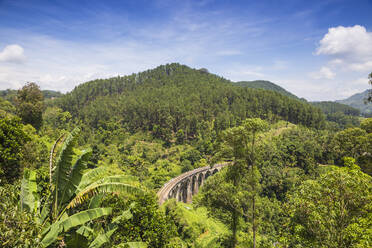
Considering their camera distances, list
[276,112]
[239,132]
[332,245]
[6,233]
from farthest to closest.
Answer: [276,112] < [239,132] < [332,245] < [6,233]

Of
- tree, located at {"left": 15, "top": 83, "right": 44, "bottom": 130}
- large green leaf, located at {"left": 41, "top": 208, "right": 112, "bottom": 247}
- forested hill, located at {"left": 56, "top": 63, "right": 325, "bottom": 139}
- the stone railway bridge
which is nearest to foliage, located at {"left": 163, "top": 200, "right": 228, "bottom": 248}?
the stone railway bridge

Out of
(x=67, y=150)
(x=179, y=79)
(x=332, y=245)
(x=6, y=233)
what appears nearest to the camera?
(x=6, y=233)

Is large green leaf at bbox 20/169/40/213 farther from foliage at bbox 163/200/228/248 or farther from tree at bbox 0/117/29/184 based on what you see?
foliage at bbox 163/200/228/248

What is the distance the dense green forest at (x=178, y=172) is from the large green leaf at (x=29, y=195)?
0.03m

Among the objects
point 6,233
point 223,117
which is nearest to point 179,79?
point 223,117

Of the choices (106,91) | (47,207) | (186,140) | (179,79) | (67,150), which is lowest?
(186,140)

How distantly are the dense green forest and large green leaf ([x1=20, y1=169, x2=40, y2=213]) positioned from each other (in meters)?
0.03

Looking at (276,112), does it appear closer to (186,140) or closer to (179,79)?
(186,140)

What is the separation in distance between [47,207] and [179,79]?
132164mm

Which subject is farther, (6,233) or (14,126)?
(14,126)

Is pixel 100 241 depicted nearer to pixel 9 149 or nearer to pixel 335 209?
pixel 335 209

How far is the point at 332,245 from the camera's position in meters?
7.81

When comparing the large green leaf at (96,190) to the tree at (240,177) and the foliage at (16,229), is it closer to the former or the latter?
the foliage at (16,229)

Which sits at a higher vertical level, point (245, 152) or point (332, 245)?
point (245, 152)
